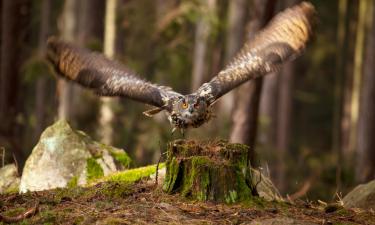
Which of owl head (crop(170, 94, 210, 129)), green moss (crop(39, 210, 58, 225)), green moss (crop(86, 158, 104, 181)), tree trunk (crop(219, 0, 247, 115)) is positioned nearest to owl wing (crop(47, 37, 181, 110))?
owl head (crop(170, 94, 210, 129))

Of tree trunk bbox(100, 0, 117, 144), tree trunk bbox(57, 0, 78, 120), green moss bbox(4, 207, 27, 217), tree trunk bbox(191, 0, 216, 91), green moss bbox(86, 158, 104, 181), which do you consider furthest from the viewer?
tree trunk bbox(191, 0, 216, 91)

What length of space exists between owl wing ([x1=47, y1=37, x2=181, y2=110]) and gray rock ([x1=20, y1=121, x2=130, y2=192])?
2.56ft

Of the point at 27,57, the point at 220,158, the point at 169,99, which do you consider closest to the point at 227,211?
the point at 220,158

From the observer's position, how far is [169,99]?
8227mm

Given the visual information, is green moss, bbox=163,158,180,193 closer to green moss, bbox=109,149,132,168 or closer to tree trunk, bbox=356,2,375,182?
green moss, bbox=109,149,132,168

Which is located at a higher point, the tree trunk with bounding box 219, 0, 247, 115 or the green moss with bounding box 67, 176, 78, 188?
the tree trunk with bounding box 219, 0, 247, 115

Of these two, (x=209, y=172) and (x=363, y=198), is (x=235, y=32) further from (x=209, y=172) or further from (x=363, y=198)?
(x=209, y=172)

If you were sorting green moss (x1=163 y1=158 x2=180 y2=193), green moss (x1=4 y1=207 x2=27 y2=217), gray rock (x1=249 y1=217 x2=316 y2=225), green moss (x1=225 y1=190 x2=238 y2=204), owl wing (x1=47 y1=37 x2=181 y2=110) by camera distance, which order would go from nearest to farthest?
gray rock (x1=249 y1=217 x2=316 y2=225) → green moss (x1=4 y1=207 x2=27 y2=217) → green moss (x1=225 y1=190 x2=238 y2=204) → green moss (x1=163 y1=158 x2=180 y2=193) → owl wing (x1=47 y1=37 x2=181 y2=110)

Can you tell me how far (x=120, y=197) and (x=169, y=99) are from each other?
1922mm

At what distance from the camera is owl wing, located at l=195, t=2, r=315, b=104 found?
842 cm

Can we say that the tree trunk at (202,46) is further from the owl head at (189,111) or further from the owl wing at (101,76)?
the owl head at (189,111)

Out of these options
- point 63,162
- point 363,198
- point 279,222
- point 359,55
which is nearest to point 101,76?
point 63,162

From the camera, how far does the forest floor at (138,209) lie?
5906 millimetres

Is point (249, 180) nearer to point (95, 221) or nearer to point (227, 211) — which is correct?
point (227, 211)
